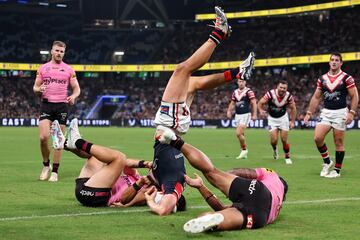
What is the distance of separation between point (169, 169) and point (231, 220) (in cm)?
177

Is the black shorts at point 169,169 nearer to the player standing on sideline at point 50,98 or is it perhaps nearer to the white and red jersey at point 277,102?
the player standing on sideline at point 50,98

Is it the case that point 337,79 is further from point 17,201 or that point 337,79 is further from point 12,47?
point 12,47

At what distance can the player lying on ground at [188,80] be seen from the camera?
8.20 metres

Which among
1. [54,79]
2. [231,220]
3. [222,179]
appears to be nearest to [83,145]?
[222,179]

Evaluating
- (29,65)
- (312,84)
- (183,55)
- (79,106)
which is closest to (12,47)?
(29,65)

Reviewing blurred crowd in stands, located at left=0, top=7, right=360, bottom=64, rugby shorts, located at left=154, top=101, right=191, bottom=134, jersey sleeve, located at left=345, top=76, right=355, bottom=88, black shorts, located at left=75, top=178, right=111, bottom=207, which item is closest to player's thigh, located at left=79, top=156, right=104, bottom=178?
black shorts, located at left=75, top=178, right=111, bottom=207

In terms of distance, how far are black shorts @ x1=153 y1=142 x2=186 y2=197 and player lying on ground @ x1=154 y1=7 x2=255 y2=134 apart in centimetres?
32

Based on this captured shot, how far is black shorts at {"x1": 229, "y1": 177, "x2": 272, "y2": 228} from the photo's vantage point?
23.2ft

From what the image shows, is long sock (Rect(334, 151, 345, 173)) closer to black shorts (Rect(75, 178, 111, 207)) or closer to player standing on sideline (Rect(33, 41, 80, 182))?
player standing on sideline (Rect(33, 41, 80, 182))

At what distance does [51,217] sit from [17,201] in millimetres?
1704

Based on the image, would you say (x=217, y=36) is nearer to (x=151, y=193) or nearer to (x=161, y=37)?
(x=151, y=193)

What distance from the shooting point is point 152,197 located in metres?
8.09

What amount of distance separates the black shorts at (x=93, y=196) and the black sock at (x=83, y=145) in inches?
19.8

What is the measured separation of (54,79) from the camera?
42.9 feet
